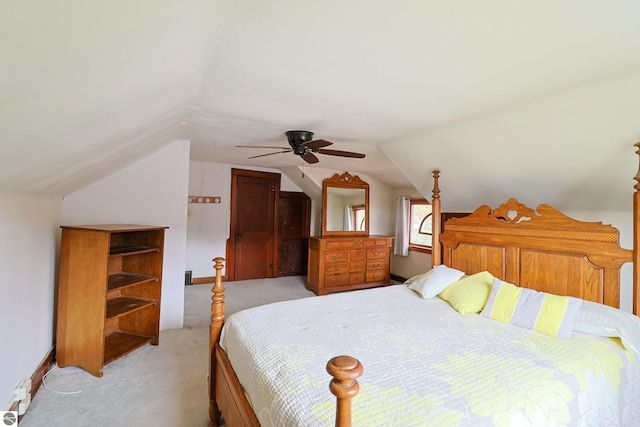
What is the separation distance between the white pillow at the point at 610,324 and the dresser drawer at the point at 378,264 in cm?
329

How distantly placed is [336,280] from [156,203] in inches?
113

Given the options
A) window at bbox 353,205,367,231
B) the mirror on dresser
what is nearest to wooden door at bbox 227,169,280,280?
the mirror on dresser

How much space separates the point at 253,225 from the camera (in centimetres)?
542

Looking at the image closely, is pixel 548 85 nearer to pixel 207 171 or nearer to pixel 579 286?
pixel 579 286

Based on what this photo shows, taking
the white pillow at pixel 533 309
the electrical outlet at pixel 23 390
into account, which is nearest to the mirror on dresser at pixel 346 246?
the white pillow at pixel 533 309

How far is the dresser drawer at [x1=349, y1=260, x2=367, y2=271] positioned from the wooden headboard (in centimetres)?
205

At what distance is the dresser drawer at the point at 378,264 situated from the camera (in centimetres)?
501

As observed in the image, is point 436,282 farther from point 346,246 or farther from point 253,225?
point 253,225

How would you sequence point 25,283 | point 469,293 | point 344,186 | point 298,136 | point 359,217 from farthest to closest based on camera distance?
point 359,217, point 344,186, point 298,136, point 469,293, point 25,283

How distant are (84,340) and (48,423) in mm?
668

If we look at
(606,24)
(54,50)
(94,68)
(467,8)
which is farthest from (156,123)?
(606,24)

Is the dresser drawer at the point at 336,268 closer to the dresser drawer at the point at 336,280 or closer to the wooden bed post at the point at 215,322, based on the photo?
the dresser drawer at the point at 336,280

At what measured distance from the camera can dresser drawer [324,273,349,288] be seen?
465 cm

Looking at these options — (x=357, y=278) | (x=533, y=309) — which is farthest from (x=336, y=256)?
(x=533, y=309)
